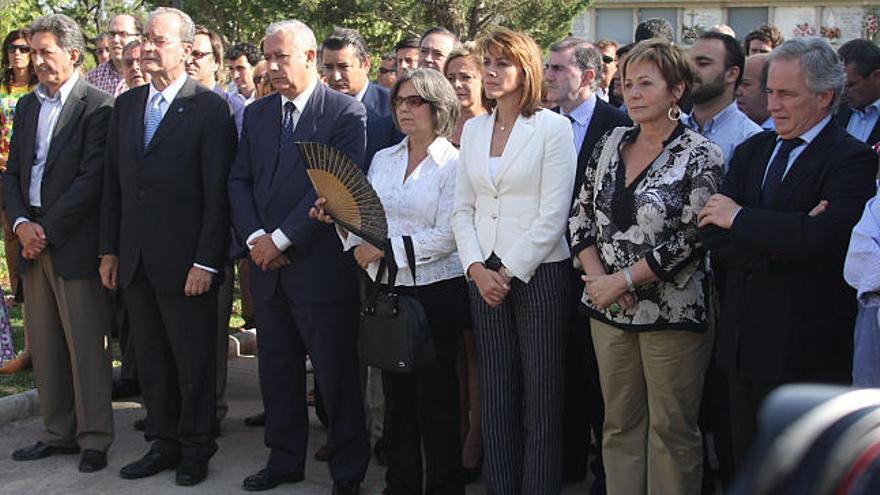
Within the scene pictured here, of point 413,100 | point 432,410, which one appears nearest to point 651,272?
point 432,410

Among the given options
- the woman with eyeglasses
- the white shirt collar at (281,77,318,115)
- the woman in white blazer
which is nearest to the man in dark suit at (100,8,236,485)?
the white shirt collar at (281,77,318,115)

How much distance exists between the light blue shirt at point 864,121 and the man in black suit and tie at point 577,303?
1270 millimetres

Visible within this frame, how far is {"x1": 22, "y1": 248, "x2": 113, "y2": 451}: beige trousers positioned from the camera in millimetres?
6184

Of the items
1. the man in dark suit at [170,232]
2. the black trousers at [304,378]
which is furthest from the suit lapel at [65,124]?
the black trousers at [304,378]

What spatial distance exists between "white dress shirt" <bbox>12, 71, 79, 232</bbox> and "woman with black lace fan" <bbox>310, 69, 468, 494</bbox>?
1.89 m

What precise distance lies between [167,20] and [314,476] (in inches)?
102

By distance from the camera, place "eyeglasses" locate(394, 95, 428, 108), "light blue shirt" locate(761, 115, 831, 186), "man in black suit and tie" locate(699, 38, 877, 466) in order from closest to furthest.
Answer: "man in black suit and tie" locate(699, 38, 877, 466), "light blue shirt" locate(761, 115, 831, 186), "eyeglasses" locate(394, 95, 428, 108)

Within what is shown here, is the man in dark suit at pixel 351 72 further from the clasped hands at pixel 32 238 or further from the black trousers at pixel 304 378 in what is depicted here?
the clasped hands at pixel 32 238

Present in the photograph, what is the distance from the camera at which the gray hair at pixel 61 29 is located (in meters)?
6.19

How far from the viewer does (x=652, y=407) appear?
4.69 metres

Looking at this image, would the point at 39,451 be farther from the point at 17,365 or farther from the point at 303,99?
the point at 303,99

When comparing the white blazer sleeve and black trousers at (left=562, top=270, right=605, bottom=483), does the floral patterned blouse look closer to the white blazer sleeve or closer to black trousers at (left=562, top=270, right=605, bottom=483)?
the white blazer sleeve

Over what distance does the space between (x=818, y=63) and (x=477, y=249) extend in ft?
5.48

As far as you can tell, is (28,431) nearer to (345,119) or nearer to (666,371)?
(345,119)
